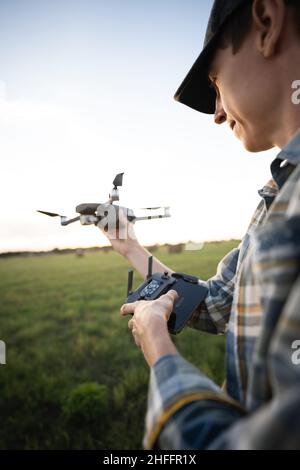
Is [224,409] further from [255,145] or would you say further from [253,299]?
[255,145]

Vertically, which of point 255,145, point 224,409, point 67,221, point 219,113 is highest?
point 219,113

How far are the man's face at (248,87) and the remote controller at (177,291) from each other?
847mm

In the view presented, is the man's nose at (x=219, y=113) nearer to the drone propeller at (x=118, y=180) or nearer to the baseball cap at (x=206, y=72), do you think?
the baseball cap at (x=206, y=72)

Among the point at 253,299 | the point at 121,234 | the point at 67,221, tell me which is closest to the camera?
the point at 253,299

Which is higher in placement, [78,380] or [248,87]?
[248,87]

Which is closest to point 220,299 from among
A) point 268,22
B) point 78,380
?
point 268,22

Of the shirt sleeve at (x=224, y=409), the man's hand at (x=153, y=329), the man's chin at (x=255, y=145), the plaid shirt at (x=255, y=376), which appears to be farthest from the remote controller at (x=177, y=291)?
the man's chin at (x=255, y=145)

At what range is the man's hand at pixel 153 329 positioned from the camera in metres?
0.91

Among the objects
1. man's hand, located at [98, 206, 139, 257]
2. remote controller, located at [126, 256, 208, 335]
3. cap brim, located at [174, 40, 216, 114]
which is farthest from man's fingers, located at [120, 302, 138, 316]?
cap brim, located at [174, 40, 216, 114]

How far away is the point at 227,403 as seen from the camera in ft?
2.24

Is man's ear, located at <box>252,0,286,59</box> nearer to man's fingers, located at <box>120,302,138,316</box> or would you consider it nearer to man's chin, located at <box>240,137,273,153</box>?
man's chin, located at <box>240,137,273,153</box>

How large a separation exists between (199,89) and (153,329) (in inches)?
54.2

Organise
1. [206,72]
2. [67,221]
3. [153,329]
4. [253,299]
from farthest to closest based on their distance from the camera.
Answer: [67,221] → [206,72] → [153,329] → [253,299]

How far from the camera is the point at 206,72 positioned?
1.36m
